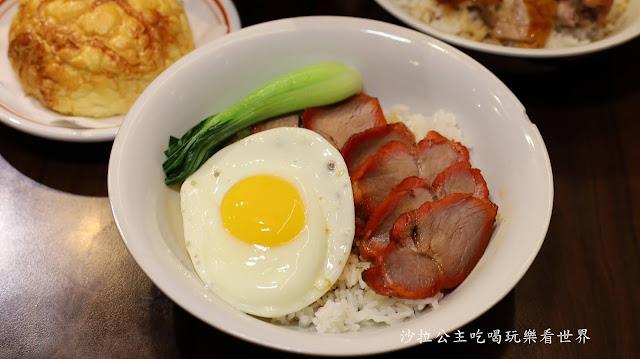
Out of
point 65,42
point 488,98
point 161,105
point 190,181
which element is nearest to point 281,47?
point 161,105

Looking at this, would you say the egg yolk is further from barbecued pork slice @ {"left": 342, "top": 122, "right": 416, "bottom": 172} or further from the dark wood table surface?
the dark wood table surface

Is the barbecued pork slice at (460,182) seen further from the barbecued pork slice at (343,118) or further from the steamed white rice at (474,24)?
the steamed white rice at (474,24)

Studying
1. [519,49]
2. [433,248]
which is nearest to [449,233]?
[433,248]

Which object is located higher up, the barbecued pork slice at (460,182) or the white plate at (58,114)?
the barbecued pork slice at (460,182)

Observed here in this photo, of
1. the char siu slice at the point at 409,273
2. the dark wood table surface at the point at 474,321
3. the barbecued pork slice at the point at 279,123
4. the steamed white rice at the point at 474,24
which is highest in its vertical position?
the steamed white rice at the point at 474,24

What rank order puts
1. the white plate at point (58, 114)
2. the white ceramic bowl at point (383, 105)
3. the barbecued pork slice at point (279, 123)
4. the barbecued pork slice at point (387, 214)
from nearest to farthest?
the white ceramic bowl at point (383, 105), the barbecued pork slice at point (387, 214), the barbecued pork slice at point (279, 123), the white plate at point (58, 114)

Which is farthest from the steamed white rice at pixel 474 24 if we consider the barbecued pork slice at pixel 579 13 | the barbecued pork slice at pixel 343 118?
the barbecued pork slice at pixel 343 118

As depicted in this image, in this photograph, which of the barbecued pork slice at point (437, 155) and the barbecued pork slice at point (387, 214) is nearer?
the barbecued pork slice at point (387, 214)
